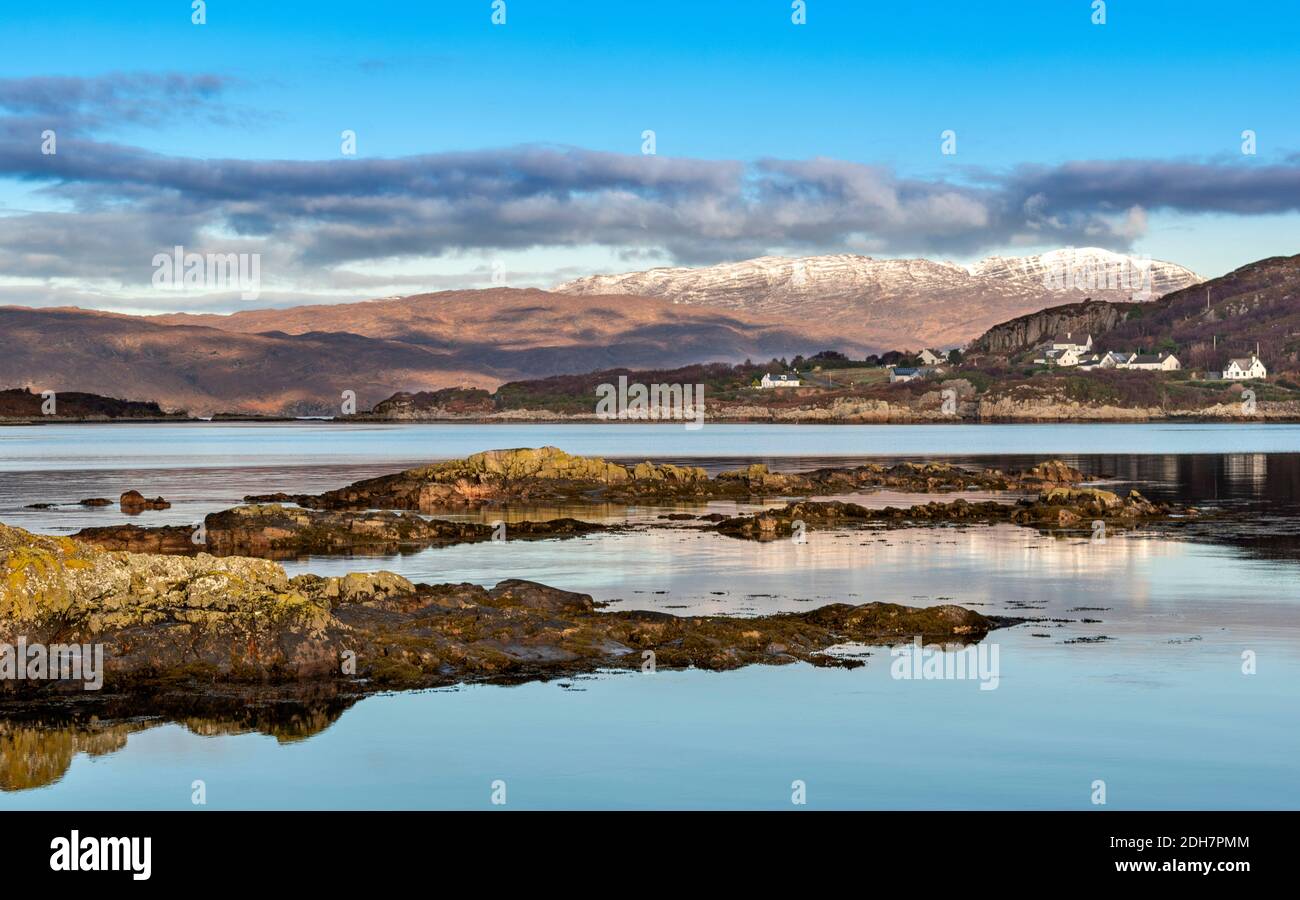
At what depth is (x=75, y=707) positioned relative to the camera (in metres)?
18.1

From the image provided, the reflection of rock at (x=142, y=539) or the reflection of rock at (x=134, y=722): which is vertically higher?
the reflection of rock at (x=142, y=539)

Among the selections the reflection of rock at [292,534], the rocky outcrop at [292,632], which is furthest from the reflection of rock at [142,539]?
the rocky outcrop at [292,632]

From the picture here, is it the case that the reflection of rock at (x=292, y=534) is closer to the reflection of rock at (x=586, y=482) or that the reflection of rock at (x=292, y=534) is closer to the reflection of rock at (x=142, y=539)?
the reflection of rock at (x=142, y=539)

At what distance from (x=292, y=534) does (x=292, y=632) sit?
20.4m

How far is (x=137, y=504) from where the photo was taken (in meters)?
54.0

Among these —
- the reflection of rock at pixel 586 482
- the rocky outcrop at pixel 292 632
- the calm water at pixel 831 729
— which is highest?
the reflection of rock at pixel 586 482

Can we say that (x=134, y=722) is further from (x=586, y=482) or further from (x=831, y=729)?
(x=586, y=482)

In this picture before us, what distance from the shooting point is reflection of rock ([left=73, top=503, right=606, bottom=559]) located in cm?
3862

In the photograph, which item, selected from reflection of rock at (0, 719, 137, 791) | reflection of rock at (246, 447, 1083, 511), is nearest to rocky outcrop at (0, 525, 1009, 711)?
reflection of rock at (0, 719, 137, 791)

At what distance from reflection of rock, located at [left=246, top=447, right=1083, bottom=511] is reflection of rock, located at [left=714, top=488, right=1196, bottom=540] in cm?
1170

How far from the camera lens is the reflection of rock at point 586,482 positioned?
186 feet

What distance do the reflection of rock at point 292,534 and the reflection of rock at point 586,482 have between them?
1196 centimetres
